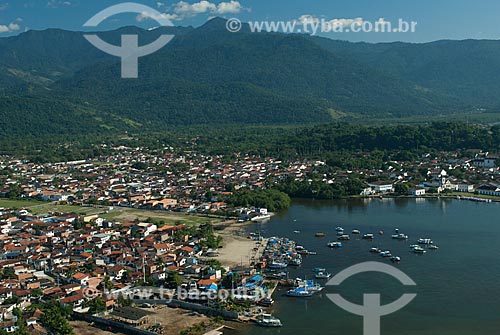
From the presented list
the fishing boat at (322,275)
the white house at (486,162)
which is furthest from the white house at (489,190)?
the fishing boat at (322,275)

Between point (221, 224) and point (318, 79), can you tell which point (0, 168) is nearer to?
point (221, 224)

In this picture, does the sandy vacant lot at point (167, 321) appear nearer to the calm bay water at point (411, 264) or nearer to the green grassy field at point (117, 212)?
the calm bay water at point (411, 264)

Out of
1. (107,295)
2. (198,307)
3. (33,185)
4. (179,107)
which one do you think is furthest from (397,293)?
(179,107)

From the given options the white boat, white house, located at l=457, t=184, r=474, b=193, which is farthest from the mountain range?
white house, located at l=457, t=184, r=474, b=193

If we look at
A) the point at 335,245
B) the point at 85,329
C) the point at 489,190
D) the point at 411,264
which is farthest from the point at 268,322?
the point at 489,190

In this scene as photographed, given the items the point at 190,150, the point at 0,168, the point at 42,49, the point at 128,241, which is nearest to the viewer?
the point at 128,241

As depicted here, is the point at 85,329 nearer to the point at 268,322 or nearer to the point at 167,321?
the point at 167,321
